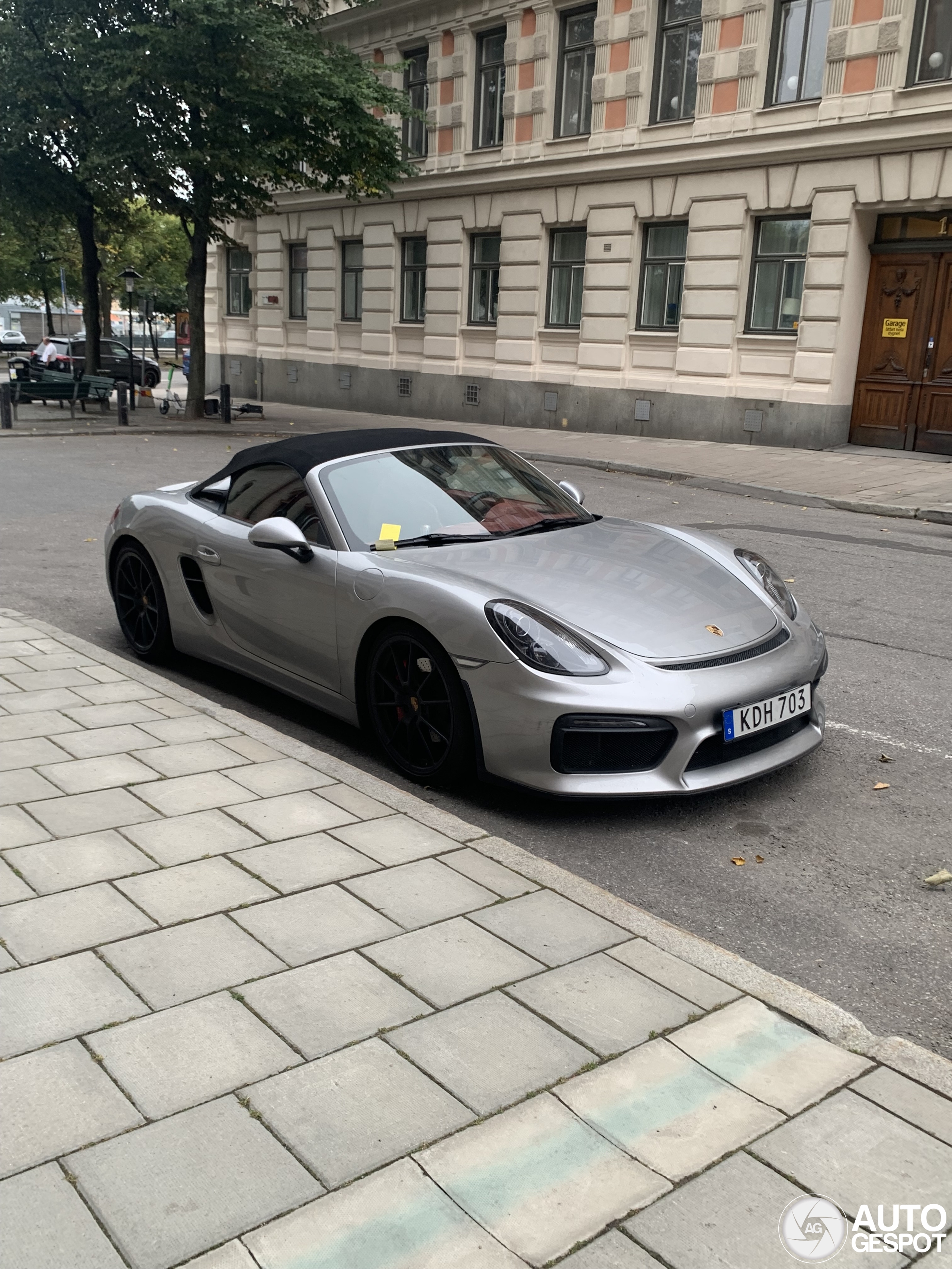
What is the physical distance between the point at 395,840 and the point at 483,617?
3.05 feet

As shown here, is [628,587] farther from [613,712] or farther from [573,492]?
[573,492]

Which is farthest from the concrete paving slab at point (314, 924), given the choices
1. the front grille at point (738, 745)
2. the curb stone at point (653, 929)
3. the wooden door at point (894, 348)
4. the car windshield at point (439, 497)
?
the wooden door at point (894, 348)

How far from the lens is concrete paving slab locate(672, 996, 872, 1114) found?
253cm

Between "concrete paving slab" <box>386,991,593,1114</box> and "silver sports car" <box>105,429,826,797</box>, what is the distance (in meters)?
1.44

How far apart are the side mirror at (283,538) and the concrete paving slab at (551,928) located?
218cm

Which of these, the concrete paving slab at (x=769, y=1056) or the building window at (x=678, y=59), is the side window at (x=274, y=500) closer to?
the concrete paving slab at (x=769, y=1056)

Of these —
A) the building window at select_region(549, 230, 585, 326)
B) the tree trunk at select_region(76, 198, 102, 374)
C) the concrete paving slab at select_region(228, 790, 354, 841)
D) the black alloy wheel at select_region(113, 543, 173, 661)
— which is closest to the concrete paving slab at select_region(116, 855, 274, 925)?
the concrete paving slab at select_region(228, 790, 354, 841)

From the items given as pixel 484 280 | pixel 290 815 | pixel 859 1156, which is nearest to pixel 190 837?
pixel 290 815

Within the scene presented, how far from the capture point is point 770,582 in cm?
514

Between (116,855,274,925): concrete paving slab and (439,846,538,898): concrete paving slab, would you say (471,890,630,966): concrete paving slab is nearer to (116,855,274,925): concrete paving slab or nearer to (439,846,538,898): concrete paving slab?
(439,846,538,898): concrete paving slab

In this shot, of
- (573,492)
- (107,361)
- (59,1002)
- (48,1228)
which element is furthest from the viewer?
(107,361)

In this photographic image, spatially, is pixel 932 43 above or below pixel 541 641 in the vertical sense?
above

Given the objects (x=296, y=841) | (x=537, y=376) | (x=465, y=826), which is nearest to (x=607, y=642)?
(x=465, y=826)

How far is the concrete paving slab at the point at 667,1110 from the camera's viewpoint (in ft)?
7.55
